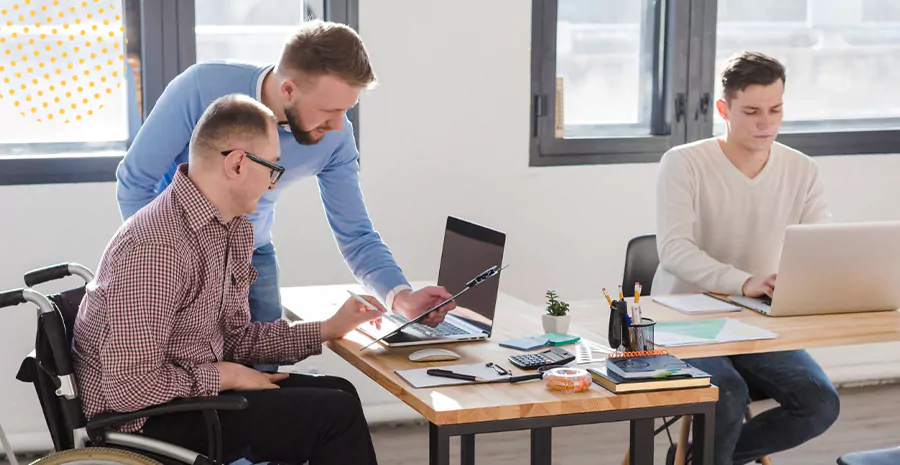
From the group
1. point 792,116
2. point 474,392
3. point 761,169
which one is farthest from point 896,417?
point 474,392

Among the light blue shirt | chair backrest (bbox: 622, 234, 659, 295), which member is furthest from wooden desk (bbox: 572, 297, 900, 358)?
the light blue shirt

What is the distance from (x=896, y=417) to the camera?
4.14 m

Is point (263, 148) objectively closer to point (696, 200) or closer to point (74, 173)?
point (696, 200)

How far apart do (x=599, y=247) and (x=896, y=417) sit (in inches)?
53.0

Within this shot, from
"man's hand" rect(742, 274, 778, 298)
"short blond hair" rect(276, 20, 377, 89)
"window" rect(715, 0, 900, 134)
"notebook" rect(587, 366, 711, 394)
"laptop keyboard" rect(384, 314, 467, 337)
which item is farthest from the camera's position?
"window" rect(715, 0, 900, 134)

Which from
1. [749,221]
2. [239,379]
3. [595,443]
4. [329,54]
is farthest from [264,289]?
[595,443]

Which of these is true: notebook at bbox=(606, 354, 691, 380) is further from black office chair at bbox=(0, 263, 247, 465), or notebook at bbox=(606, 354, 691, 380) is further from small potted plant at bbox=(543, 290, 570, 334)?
black office chair at bbox=(0, 263, 247, 465)

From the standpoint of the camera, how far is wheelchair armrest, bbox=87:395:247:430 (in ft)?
6.39

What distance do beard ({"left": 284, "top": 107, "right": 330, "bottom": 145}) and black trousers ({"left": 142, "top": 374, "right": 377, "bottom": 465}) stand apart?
1.99ft

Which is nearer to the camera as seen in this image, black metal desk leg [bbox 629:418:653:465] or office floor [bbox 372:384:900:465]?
black metal desk leg [bbox 629:418:653:465]

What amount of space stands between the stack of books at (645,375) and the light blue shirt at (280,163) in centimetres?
72

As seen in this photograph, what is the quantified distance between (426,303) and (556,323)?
1.01 ft

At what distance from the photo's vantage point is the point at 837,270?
2.62m

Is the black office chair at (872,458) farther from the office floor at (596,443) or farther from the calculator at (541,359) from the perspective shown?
the office floor at (596,443)
